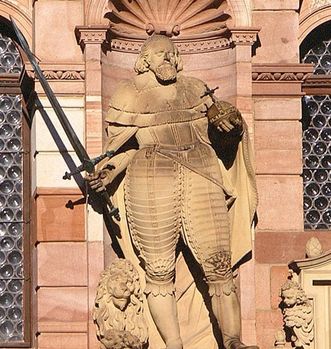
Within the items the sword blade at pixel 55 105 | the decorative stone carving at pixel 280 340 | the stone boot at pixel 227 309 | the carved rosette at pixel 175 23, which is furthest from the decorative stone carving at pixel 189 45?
the decorative stone carving at pixel 280 340

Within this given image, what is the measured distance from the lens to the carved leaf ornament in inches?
824

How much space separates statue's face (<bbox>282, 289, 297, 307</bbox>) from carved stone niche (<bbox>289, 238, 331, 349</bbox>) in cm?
15

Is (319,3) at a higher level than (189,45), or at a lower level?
higher

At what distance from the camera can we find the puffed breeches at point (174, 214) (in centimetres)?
1998

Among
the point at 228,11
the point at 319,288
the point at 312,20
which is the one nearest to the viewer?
the point at 319,288

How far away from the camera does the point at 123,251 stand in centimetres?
2033

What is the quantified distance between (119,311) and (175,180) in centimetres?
125

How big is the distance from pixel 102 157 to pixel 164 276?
1.19 metres

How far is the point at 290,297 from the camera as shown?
20.3 meters

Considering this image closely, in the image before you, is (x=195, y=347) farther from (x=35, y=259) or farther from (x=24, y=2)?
(x=24, y=2)

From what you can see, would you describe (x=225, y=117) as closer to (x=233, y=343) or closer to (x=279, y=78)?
(x=279, y=78)

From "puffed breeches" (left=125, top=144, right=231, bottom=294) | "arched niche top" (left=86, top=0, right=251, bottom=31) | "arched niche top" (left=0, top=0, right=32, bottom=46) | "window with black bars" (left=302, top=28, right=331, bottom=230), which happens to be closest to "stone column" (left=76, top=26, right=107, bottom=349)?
"arched niche top" (left=86, top=0, right=251, bottom=31)

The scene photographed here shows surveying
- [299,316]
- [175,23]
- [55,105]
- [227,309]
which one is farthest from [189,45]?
[299,316]

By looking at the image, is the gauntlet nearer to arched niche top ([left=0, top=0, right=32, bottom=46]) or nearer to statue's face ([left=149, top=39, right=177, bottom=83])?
statue's face ([left=149, top=39, right=177, bottom=83])
